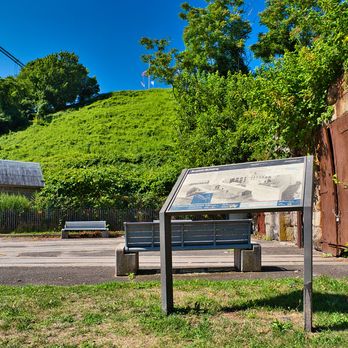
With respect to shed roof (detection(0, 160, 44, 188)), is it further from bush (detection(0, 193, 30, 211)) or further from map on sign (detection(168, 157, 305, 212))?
map on sign (detection(168, 157, 305, 212))

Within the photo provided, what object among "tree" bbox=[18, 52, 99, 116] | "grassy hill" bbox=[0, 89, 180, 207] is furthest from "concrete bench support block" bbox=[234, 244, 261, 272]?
"tree" bbox=[18, 52, 99, 116]

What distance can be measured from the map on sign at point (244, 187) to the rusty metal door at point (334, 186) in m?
5.26

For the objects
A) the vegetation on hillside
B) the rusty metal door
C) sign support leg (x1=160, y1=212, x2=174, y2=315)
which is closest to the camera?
sign support leg (x1=160, y1=212, x2=174, y2=315)

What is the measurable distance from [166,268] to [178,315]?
0.65 meters

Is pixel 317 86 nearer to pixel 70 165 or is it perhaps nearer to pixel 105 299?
pixel 105 299

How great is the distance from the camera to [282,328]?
4.88 metres

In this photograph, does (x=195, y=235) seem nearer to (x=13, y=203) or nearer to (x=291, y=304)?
(x=291, y=304)

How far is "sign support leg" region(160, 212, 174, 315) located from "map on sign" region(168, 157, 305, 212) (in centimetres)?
24

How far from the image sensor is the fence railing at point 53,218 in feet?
84.9

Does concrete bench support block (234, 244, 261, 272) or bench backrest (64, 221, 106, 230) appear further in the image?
bench backrest (64, 221, 106, 230)

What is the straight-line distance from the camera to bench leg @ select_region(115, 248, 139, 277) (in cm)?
882

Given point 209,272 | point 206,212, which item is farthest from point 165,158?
point 206,212

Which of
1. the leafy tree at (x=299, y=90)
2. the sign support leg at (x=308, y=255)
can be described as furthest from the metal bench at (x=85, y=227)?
the sign support leg at (x=308, y=255)

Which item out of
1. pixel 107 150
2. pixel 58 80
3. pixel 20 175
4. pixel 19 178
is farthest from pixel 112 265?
pixel 58 80
